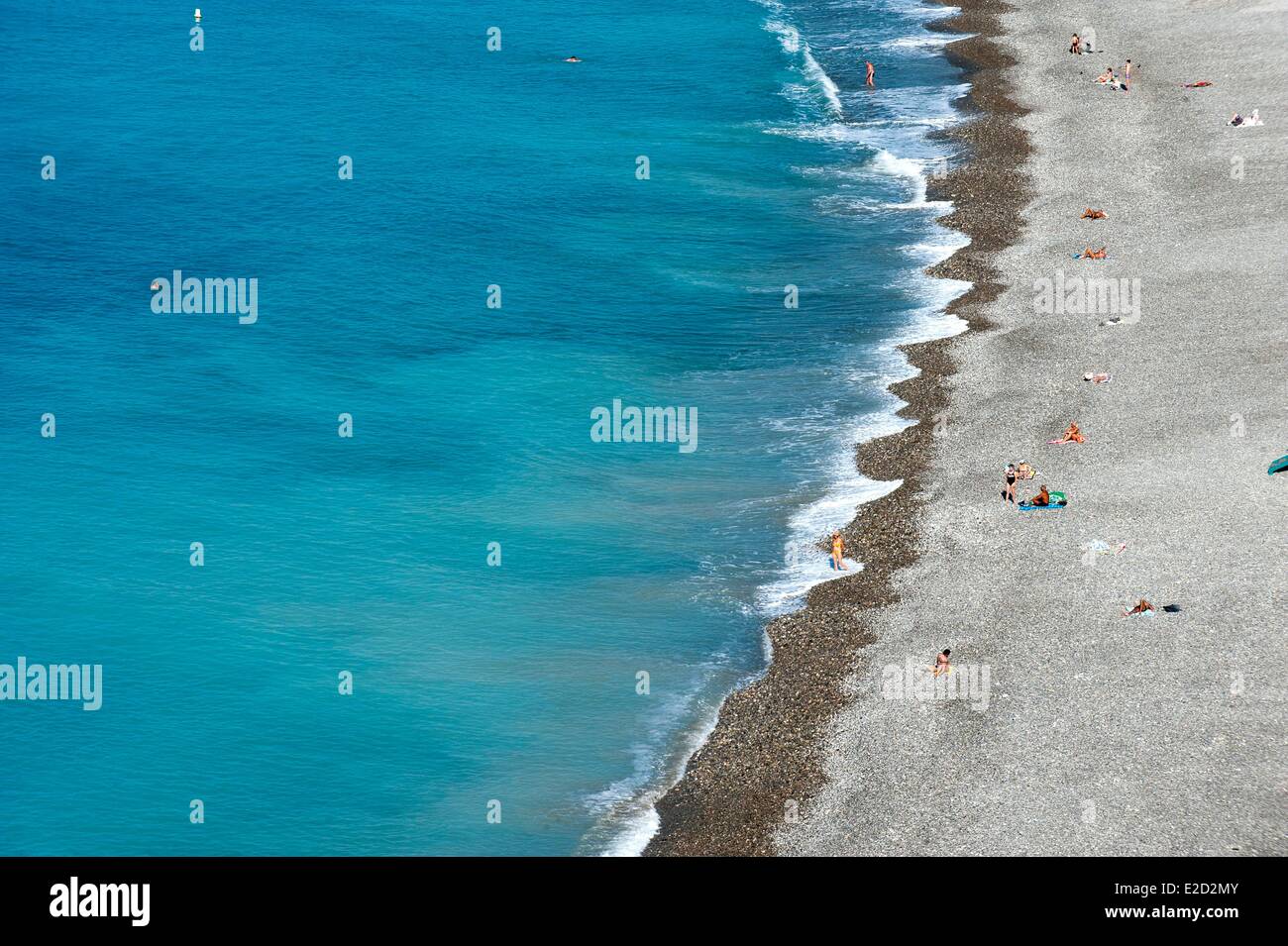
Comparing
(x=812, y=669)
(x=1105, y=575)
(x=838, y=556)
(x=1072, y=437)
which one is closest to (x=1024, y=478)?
(x=1072, y=437)

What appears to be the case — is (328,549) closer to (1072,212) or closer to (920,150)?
(1072,212)

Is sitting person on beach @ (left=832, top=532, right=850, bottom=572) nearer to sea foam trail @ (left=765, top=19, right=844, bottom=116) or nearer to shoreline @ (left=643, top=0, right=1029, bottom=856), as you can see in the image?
shoreline @ (left=643, top=0, right=1029, bottom=856)

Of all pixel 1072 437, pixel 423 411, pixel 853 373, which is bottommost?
pixel 423 411

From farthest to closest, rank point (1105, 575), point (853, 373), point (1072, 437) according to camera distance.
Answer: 1. point (853, 373)
2. point (1072, 437)
3. point (1105, 575)

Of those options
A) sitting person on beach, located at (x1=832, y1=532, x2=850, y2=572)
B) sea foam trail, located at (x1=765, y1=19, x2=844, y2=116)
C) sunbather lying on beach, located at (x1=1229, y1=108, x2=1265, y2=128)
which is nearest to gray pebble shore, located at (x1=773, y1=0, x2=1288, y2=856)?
sitting person on beach, located at (x1=832, y1=532, x2=850, y2=572)

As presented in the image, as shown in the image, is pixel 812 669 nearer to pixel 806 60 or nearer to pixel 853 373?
pixel 853 373

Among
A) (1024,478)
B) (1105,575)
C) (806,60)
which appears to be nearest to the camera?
(1105,575)
